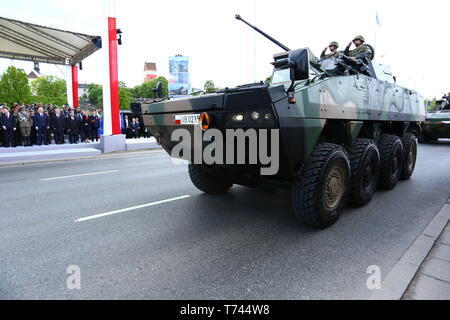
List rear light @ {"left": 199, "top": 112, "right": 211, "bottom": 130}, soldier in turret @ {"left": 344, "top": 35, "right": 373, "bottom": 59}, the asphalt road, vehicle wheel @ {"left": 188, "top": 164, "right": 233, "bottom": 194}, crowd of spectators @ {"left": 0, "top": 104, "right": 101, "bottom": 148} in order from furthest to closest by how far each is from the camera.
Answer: crowd of spectators @ {"left": 0, "top": 104, "right": 101, "bottom": 148}, soldier in turret @ {"left": 344, "top": 35, "right": 373, "bottom": 59}, vehicle wheel @ {"left": 188, "top": 164, "right": 233, "bottom": 194}, rear light @ {"left": 199, "top": 112, "right": 211, "bottom": 130}, the asphalt road

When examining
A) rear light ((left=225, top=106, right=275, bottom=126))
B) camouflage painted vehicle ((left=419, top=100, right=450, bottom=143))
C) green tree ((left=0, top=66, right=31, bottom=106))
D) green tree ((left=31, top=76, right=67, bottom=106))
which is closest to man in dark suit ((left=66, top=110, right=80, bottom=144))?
rear light ((left=225, top=106, right=275, bottom=126))

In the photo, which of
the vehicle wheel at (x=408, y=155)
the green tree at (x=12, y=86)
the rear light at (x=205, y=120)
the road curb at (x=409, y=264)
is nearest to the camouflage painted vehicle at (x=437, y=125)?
the vehicle wheel at (x=408, y=155)

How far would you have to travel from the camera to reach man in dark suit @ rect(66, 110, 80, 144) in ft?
42.1

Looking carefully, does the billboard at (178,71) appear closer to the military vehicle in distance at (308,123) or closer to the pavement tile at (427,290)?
the military vehicle in distance at (308,123)

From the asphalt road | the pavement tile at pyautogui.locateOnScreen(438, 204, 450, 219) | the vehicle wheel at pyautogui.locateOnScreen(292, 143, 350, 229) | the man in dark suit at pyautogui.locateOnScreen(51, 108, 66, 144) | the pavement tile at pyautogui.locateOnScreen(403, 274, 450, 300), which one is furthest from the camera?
the man in dark suit at pyautogui.locateOnScreen(51, 108, 66, 144)

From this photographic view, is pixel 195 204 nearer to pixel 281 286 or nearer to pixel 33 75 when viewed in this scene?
pixel 281 286

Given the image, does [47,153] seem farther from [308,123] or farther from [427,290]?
[427,290]

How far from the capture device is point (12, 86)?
4078cm

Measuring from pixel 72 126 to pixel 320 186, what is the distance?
12.3m

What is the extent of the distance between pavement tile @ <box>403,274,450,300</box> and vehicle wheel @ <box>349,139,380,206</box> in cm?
173

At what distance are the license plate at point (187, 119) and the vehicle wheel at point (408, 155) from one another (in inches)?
177

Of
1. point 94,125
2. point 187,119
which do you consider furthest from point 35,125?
point 187,119

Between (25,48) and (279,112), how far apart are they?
18.9 meters

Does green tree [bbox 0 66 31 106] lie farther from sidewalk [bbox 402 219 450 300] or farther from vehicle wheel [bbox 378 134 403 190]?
sidewalk [bbox 402 219 450 300]
